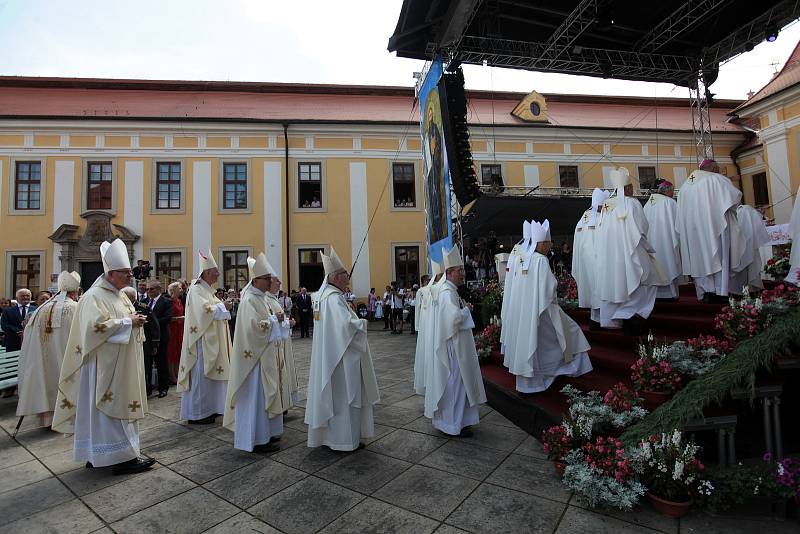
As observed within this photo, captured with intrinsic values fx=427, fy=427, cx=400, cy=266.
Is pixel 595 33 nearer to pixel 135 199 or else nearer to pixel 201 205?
pixel 201 205

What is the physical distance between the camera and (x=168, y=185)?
18875mm

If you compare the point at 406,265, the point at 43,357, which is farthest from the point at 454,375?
the point at 406,265

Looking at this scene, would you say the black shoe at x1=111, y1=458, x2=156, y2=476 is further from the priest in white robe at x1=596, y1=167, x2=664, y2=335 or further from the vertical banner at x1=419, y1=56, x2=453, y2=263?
the vertical banner at x1=419, y1=56, x2=453, y2=263

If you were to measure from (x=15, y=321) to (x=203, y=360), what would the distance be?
4676mm

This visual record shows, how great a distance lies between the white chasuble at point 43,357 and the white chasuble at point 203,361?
1768mm

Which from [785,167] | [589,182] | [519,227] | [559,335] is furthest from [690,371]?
[589,182]

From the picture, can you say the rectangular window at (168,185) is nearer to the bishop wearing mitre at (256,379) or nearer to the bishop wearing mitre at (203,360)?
the bishop wearing mitre at (203,360)

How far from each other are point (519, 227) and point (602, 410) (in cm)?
1380

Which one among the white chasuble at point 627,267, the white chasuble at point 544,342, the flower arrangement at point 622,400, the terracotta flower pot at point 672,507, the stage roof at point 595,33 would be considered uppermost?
the stage roof at point 595,33

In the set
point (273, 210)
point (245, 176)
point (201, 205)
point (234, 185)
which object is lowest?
point (273, 210)

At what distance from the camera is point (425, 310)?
18.4ft

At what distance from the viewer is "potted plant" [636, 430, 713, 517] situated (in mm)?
2959

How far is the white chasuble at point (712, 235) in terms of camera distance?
5613 millimetres

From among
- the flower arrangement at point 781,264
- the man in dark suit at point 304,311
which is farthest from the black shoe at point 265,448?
the man in dark suit at point 304,311
